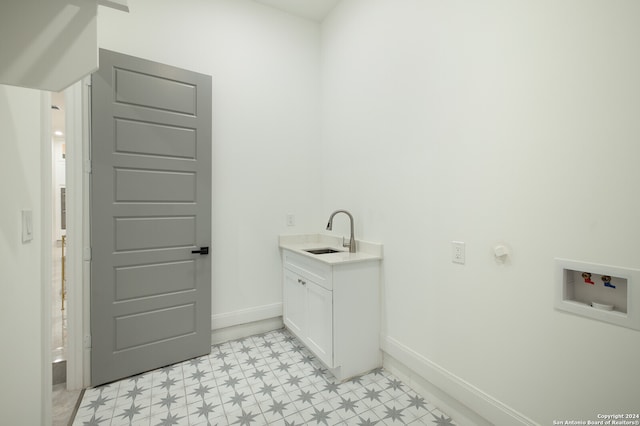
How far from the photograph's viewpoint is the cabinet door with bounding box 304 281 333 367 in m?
2.01

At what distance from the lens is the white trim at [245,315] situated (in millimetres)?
2535

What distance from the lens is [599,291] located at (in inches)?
46.2

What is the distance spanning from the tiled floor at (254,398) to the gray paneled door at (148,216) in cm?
21

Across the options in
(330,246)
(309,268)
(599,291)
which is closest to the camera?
(599,291)

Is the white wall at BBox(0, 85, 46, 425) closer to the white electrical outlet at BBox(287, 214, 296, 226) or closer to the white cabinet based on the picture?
the white cabinet

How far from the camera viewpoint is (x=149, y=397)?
1.87m

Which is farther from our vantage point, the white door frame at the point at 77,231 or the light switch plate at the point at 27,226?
the white door frame at the point at 77,231

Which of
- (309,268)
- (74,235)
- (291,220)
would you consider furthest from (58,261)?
(309,268)

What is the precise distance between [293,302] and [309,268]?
0.47 m

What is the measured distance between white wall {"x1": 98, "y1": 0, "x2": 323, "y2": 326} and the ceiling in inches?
2.5

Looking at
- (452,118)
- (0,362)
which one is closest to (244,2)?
(452,118)

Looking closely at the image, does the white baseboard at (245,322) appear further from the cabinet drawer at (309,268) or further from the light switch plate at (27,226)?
the light switch plate at (27,226)

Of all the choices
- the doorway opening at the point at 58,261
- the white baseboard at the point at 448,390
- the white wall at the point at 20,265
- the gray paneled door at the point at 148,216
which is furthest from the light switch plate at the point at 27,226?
the white baseboard at the point at 448,390

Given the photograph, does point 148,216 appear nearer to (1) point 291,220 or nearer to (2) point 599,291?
(1) point 291,220
